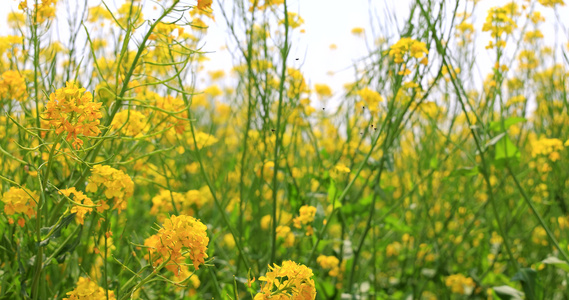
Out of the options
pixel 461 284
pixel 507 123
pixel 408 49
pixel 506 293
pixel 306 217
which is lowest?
pixel 461 284

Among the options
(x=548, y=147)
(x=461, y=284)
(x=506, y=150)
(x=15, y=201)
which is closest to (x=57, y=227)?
(x=15, y=201)

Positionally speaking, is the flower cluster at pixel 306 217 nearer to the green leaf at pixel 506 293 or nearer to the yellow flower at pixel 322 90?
the green leaf at pixel 506 293

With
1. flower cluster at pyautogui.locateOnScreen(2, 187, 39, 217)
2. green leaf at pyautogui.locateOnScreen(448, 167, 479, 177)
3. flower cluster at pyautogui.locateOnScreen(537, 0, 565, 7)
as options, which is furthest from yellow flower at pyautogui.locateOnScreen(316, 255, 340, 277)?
flower cluster at pyautogui.locateOnScreen(537, 0, 565, 7)

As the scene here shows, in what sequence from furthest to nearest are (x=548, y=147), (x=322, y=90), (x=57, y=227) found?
(x=322, y=90)
(x=548, y=147)
(x=57, y=227)

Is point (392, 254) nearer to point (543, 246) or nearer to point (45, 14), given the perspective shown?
point (543, 246)

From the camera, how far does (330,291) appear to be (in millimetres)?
1982

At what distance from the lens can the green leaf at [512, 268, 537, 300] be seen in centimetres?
181

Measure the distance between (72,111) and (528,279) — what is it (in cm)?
169

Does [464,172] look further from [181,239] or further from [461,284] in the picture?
[181,239]

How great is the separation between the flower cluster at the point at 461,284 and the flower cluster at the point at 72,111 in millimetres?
2204

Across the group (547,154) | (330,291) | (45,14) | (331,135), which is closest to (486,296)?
(547,154)

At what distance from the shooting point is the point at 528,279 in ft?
6.02

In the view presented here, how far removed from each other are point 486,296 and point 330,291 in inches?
43.7

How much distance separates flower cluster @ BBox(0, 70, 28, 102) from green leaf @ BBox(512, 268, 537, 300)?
5.97 ft
